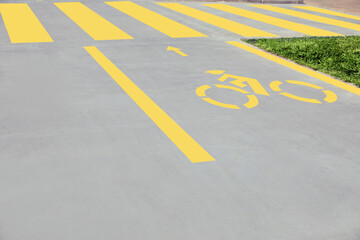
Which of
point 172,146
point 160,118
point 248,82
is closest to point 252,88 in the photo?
point 248,82

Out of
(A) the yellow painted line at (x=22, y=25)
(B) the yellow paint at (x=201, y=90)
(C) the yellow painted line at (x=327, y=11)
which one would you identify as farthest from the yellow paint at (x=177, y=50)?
(C) the yellow painted line at (x=327, y=11)

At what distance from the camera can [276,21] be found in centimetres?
1341

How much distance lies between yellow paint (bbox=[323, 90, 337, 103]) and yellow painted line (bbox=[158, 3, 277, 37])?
4.47 meters

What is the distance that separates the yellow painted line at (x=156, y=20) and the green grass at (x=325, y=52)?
5.82 feet

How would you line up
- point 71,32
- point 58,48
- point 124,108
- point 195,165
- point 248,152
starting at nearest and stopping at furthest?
point 195,165
point 248,152
point 124,108
point 58,48
point 71,32

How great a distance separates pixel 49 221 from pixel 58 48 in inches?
247

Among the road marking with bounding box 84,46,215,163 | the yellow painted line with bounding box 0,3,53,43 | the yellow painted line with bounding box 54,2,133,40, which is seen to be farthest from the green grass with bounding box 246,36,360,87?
the yellow painted line with bounding box 0,3,53,43

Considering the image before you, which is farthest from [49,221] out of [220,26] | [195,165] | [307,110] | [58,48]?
[220,26]

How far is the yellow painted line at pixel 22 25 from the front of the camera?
10116mm

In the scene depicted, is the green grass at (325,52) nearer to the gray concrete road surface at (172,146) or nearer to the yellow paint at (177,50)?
the gray concrete road surface at (172,146)

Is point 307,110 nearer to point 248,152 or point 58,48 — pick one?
point 248,152

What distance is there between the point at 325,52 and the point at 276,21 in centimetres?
417

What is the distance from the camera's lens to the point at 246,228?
357cm

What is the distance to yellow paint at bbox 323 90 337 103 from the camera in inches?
264
